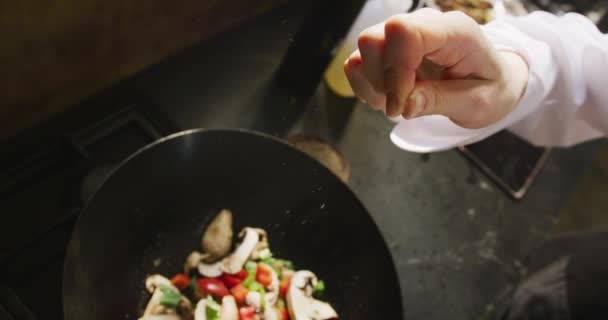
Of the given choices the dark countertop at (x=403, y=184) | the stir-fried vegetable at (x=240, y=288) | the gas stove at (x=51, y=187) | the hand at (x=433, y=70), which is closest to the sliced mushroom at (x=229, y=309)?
the stir-fried vegetable at (x=240, y=288)

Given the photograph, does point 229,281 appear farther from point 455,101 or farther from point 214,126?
point 455,101

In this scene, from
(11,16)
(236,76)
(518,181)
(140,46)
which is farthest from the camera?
(518,181)

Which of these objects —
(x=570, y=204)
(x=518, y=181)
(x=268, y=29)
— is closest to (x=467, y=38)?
(x=268, y=29)

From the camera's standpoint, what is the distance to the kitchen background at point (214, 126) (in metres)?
0.82

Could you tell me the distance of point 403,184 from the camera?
1.20 m

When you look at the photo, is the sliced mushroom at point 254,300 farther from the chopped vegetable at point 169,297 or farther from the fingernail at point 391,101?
the fingernail at point 391,101

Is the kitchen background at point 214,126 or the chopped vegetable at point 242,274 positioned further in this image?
the chopped vegetable at point 242,274

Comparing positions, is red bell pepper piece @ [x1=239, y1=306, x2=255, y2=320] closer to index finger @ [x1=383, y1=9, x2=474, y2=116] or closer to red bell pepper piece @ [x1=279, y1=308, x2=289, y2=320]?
red bell pepper piece @ [x1=279, y1=308, x2=289, y2=320]

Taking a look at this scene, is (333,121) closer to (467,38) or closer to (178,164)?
(178,164)

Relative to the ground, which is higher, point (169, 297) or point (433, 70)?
point (433, 70)

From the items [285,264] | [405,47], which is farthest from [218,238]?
[405,47]

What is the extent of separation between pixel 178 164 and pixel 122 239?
0.55 feet

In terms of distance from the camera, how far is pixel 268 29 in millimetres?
761

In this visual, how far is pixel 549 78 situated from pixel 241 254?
65cm
